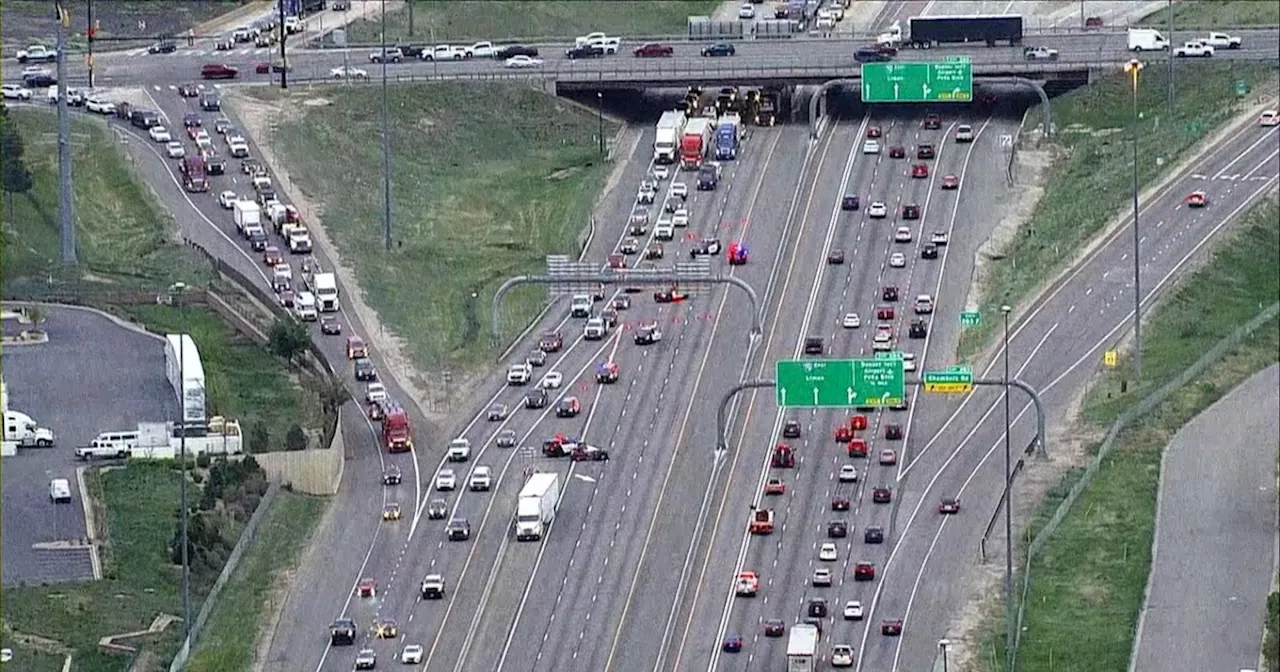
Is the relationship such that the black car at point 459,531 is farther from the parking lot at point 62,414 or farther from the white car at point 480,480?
the parking lot at point 62,414

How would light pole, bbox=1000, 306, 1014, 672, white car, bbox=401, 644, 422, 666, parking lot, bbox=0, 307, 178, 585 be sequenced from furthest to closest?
1. parking lot, bbox=0, 307, 178, 585
2. white car, bbox=401, 644, 422, 666
3. light pole, bbox=1000, 306, 1014, 672

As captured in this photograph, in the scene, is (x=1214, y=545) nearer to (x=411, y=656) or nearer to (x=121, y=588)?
(x=411, y=656)

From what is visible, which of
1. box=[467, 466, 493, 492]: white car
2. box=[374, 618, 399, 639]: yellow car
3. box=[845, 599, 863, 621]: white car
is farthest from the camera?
box=[467, 466, 493, 492]: white car

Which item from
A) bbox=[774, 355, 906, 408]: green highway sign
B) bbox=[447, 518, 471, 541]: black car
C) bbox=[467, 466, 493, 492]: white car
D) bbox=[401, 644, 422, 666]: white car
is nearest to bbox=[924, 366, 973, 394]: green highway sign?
bbox=[774, 355, 906, 408]: green highway sign

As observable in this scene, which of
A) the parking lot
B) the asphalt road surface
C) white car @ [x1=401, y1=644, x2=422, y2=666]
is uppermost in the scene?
the parking lot

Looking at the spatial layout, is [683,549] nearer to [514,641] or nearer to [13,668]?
[514,641]

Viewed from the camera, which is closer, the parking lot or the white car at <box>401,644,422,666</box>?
the white car at <box>401,644,422,666</box>

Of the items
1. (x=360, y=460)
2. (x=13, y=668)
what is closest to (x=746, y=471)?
(x=360, y=460)

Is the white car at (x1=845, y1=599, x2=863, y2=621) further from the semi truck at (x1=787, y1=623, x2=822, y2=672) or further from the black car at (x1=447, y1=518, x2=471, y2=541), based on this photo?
the black car at (x1=447, y1=518, x2=471, y2=541)
